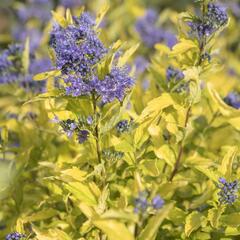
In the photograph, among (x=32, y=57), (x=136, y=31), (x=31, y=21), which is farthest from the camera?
(x=31, y=21)

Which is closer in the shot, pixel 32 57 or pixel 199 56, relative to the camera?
pixel 199 56

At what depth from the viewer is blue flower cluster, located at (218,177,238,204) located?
1.46m

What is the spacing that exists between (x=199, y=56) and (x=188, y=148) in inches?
25.0

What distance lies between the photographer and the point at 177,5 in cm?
546

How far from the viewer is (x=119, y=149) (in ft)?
4.96

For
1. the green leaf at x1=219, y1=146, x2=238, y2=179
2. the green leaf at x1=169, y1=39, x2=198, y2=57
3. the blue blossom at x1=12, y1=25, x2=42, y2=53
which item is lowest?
the green leaf at x1=219, y1=146, x2=238, y2=179

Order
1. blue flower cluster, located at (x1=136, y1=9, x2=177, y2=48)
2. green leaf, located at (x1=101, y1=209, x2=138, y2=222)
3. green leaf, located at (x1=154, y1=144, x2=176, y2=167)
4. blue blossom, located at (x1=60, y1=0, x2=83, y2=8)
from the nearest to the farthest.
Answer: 1. green leaf, located at (x1=101, y1=209, x2=138, y2=222)
2. green leaf, located at (x1=154, y1=144, x2=176, y2=167)
3. blue flower cluster, located at (x1=136, y1=9, x2=177, y2=48)
4. blue blossom, located at (x1=60, y1=0, x2=83, y2=8)

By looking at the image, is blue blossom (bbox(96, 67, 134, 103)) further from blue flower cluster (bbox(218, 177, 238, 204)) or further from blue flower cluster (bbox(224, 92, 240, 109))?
blue flower cluster (bbox(224, 92, 240, 109))

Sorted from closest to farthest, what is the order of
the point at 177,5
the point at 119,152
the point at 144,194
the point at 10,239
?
1. the point at 144,194
2. the point at 10,239
3. the point at 119,152
4. the point at 177,5

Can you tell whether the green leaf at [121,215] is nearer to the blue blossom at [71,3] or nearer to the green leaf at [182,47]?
the green leaf at [182,47]

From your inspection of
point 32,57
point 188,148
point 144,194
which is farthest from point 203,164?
point 32,57

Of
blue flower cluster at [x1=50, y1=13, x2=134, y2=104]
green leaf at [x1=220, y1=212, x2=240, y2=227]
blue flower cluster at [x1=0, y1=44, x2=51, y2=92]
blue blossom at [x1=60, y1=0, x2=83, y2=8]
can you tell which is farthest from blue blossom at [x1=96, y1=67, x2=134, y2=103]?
blue blossom at [x1=60, y1=0, x2=83, y2=8]

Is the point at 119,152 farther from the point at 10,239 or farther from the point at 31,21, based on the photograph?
the point at 31,21

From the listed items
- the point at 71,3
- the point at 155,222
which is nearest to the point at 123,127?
the point at 155,222
